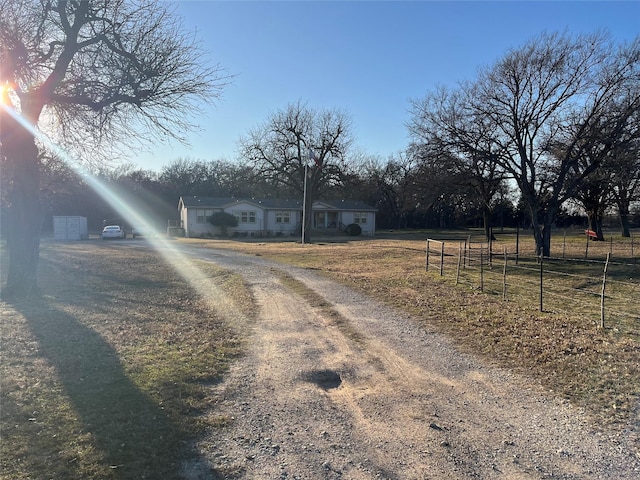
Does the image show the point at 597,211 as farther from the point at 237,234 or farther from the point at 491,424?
the point at 491,424

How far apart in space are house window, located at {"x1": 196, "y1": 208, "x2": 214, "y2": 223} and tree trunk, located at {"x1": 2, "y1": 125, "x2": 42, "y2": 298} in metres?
33.5

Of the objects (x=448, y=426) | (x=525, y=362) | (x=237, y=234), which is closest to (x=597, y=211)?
(x=237, y=234)

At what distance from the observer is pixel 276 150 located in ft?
115

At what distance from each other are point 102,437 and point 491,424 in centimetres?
324

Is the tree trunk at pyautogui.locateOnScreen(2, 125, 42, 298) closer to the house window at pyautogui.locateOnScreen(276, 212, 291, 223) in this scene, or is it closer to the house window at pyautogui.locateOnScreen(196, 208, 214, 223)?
the house window at pyautogui.locateOnScreen(196, 208, 214, 223)

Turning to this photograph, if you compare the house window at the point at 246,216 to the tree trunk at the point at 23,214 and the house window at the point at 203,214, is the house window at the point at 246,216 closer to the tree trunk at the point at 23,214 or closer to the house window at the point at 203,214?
the house window at the point at 203,214

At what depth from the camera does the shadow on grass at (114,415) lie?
3.10 m

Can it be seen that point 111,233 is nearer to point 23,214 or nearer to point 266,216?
point 266,216

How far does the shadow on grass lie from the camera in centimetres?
310

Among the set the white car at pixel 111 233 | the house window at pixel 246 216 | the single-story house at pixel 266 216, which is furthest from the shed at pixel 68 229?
the house window at pixel 246 216

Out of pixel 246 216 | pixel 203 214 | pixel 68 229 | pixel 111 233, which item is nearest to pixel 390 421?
pixel 68 229

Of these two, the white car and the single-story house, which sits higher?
the single-story house

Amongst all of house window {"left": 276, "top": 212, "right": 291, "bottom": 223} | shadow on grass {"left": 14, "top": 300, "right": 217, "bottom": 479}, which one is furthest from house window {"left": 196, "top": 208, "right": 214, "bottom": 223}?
shadow on grass {"left": 14, "top": 300, "right": 217, "bottom": 479}

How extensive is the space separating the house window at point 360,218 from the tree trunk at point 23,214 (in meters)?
41.3
